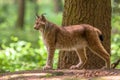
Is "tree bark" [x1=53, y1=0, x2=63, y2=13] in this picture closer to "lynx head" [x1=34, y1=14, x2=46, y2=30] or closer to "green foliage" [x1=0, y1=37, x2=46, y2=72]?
"green foliage" [x1=0, y1=37, x2=46, y2=72]

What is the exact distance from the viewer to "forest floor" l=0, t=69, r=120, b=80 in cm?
780

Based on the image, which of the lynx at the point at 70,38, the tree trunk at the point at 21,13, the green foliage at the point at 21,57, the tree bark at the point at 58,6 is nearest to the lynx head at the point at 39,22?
the lynx at the point at 70,38

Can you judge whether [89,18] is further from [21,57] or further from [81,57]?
[21,57]

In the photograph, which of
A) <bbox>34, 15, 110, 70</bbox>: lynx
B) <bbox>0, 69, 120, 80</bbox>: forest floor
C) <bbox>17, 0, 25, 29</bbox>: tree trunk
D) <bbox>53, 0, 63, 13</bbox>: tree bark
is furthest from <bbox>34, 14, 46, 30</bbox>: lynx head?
<bbox>53, 0, 63, 13</bbox>: tree bark

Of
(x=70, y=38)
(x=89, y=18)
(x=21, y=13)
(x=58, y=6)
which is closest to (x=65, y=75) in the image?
(x=70, y=38)

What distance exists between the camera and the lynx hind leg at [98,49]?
920 cm

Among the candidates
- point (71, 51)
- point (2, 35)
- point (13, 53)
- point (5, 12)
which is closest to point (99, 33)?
point (71, 51)

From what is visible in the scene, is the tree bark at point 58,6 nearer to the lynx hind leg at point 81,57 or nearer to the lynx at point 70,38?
the lynx hind leg at point 81,57

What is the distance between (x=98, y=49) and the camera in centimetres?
931

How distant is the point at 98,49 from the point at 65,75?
4.81 ft

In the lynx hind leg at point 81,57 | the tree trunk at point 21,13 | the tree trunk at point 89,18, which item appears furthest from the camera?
the tree trunk at point 21,13

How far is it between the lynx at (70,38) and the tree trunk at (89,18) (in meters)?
0.54

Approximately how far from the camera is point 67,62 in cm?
1001

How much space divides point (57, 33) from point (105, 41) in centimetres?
132
